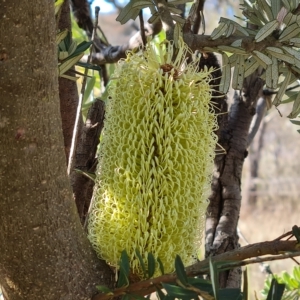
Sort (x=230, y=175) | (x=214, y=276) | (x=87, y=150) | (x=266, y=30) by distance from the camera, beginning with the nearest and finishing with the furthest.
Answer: (x=214, y=276), (x=266, y=30), (x=87, y=150), (x=230, y=175)

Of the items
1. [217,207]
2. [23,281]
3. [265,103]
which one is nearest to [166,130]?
[23,281]

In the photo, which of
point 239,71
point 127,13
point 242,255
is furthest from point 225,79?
point 242,255

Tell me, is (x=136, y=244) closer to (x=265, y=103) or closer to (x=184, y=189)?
(x=184, y=189)

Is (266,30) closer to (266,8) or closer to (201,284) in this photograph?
(266,8)

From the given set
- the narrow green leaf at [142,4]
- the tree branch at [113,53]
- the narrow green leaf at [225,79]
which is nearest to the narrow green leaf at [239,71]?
the narrow green leaf at [225,79]

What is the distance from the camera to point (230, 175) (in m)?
0.88

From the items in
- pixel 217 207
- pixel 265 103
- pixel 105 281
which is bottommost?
pixel 105 281

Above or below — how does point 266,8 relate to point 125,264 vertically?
above

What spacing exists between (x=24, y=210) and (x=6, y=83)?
10cm

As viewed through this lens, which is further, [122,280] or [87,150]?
[87,150]

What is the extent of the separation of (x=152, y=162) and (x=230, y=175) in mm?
465

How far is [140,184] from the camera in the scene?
0.44 meters

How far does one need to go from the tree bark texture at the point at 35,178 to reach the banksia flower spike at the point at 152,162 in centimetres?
4

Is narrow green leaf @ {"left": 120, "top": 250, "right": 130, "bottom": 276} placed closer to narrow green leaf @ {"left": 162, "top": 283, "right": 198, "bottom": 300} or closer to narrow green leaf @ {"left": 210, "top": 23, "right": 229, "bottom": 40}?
narrow green leaf @ {"left": 162, "top": 283, "right": 198, "bottom": 300}
